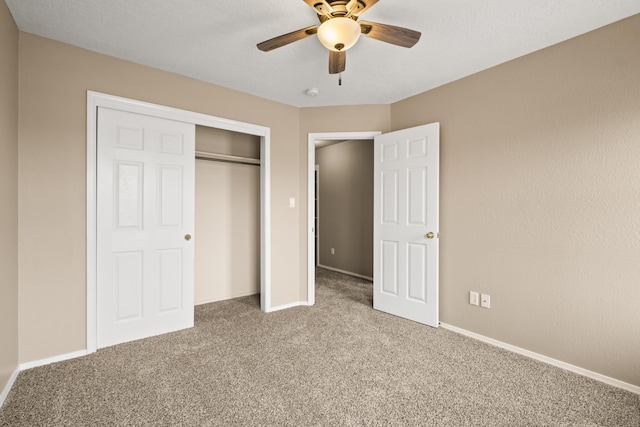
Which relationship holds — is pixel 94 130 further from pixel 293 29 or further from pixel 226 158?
pixel 293 29

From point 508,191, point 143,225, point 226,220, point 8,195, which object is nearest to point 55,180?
point 8,195

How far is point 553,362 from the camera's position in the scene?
7.66 feet

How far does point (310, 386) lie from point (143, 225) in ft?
6.47

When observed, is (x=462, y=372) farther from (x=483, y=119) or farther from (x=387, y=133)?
(x=387, y=133)

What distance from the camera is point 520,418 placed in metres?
1.72

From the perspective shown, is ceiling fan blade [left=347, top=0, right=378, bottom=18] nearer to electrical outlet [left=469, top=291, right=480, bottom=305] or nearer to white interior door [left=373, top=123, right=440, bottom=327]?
white interior door [left=373, top=123, right=440, bottom=327]

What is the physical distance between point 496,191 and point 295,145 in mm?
2180

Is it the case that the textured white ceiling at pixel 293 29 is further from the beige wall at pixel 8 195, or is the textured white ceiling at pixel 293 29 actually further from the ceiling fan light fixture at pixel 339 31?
the ceiling fan light fixture at pixel 339 31

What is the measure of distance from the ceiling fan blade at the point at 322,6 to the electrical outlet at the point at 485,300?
255 cm

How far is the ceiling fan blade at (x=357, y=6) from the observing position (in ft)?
5.38

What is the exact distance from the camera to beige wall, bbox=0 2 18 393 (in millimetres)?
1851

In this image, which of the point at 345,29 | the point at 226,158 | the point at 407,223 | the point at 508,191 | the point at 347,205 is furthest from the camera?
the point at 347,205

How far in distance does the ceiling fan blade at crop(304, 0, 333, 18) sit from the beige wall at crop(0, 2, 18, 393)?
6.01 ft

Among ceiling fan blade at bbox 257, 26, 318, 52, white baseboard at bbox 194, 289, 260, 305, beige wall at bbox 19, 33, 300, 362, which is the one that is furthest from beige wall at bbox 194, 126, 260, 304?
ceiling fan blade at bbox 257, 26, 318, 52
